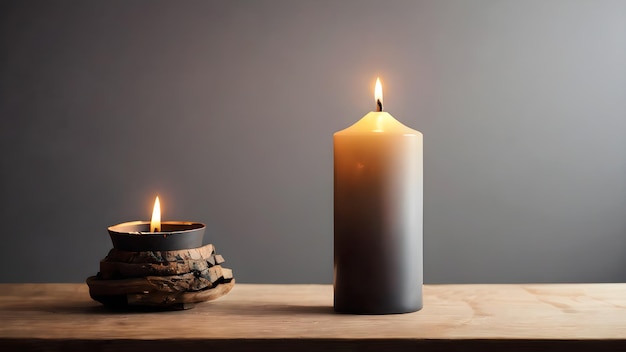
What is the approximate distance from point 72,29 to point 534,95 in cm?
114

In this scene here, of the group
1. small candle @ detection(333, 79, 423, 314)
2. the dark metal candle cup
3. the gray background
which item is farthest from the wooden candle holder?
the gray background

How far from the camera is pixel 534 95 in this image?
1.71 metres

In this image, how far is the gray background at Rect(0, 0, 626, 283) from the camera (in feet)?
5.57

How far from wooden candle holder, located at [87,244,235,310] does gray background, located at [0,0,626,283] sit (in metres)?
1.07

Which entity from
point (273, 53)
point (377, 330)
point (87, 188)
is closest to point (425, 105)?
point (273, 53)

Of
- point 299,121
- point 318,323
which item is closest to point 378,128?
point 318,323

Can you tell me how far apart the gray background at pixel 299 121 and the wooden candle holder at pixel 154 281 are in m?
1.07

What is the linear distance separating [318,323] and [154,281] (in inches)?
6.1

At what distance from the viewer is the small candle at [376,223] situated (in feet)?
2.09

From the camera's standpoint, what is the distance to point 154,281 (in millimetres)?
622

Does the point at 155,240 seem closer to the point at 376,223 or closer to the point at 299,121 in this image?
the point at 376,223

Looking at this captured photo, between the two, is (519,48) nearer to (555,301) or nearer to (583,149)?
(583,149)

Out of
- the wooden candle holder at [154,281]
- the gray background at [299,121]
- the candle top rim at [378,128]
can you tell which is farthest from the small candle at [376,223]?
the gray background at [299,121]

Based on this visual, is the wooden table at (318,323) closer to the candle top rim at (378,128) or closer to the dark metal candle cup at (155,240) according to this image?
the dark metal candle cup at (155,240)
